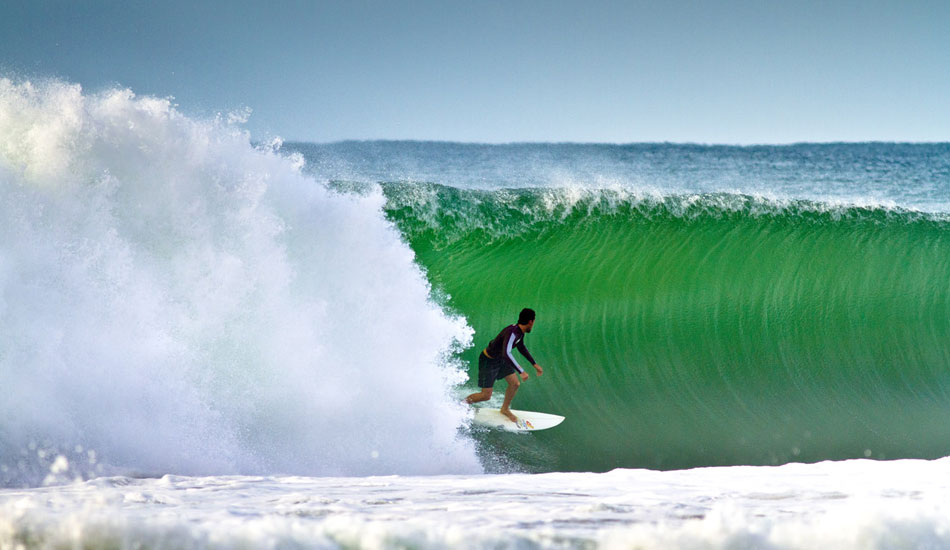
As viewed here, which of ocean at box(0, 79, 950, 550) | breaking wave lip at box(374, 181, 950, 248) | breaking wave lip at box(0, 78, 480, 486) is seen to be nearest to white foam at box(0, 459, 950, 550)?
ocean at box(0, 79, 950, 550)

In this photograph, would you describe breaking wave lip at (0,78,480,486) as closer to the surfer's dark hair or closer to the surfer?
the surfer

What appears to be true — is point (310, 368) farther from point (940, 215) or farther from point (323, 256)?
point (940, 215)

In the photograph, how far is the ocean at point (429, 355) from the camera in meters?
2.14

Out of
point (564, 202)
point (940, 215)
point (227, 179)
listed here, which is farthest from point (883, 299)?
point (227, 179)

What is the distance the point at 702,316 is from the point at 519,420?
2788 millimetres

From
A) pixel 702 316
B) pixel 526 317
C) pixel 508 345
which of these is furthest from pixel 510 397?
pixel 702 316

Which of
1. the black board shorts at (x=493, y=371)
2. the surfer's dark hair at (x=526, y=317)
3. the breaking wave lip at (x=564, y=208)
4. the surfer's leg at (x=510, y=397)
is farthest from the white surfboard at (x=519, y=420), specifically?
the breaking wave lip at (x=564, y=208)

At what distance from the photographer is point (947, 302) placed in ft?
25.5

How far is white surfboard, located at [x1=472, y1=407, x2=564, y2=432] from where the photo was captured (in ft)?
17.4

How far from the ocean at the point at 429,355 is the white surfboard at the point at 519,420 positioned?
0.11 m

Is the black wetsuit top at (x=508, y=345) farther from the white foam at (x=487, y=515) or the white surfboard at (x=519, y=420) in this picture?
the white foam at (x=487, y=515)

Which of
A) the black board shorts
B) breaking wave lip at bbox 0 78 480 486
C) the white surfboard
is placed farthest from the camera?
the black board shorts

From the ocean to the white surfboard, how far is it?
0.11 m

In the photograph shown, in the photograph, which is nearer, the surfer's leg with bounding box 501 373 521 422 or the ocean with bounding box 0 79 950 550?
the ocean with bounding box 0 79 950 550
